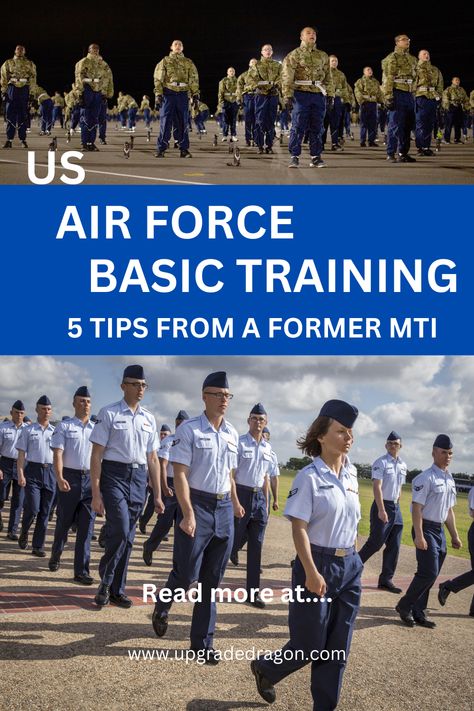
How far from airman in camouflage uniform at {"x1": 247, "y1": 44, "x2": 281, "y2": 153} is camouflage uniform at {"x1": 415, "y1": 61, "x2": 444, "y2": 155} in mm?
3083

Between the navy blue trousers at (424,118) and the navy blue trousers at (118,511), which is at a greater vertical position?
the navy blue trousers at (424,118)

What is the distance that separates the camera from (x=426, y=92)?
17.2 m

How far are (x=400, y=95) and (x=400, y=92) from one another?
6 cm

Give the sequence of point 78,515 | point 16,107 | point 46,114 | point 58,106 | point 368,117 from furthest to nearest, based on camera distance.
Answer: point 58,106, point 46,114, point 368,117, point 16,107, point 78,515

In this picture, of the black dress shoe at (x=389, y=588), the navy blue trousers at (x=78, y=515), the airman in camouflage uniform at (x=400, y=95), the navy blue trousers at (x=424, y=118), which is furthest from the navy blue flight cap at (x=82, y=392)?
the navy blue trousers at (x=424, y=118)

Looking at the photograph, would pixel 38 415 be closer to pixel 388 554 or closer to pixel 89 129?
pixel 388 554

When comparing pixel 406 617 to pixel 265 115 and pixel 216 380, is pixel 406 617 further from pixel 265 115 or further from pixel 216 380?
pixel 265 115

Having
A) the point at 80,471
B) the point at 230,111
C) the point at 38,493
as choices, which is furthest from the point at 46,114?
the point at 80,471

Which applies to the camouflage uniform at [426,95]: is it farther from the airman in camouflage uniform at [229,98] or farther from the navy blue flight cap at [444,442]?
the navy blue flight cap at [444,442]

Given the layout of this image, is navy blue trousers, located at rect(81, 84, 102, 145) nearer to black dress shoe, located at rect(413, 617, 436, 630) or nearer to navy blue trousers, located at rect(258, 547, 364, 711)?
black dress shoe, located at rect(413, 617, 436, 630)

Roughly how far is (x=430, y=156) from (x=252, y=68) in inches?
174

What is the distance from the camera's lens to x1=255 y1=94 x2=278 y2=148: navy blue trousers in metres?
18.4

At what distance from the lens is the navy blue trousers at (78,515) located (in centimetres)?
870

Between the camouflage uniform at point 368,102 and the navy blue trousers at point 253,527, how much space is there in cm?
1604
